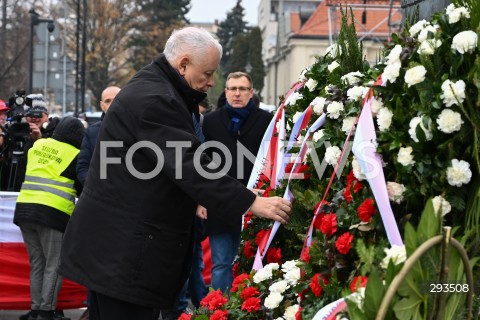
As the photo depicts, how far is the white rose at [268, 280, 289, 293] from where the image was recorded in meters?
4.22

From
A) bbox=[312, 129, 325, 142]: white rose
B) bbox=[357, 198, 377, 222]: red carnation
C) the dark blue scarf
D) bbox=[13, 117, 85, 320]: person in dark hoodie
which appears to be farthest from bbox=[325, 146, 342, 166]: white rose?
bbox=[13, 117, 85, 320]: person in dark hoodie

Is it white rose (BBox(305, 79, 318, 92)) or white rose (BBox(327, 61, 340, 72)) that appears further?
white rose (BBox(305, 79, 318, 92))

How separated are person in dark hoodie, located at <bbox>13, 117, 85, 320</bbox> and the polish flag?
0.22m

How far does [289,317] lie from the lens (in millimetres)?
4062

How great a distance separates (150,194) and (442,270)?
1706mm

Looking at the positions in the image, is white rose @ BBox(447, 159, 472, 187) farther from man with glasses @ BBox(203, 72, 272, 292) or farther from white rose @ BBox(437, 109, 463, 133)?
man with glasses @ BBox(203, 72, 272, 292)

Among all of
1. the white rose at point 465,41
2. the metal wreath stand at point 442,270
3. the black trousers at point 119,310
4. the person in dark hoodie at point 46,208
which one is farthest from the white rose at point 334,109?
the person in dark hoodie at point 46,208

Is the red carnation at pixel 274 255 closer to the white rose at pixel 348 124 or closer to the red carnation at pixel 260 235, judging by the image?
the red carnation at pixel 260 235

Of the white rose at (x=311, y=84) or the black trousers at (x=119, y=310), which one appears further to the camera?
the white rose at (x=311, y=84)

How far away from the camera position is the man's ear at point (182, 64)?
14.8 ft

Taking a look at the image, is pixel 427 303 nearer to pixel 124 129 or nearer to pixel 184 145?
pixel 184 145

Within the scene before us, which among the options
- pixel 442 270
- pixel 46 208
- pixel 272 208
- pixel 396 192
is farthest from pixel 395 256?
pixel 46 208

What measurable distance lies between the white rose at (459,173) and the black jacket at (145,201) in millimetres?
1106

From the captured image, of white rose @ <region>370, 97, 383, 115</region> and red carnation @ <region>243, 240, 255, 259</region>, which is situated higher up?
white rose @ <region>370, 97, 383, 115</region>
